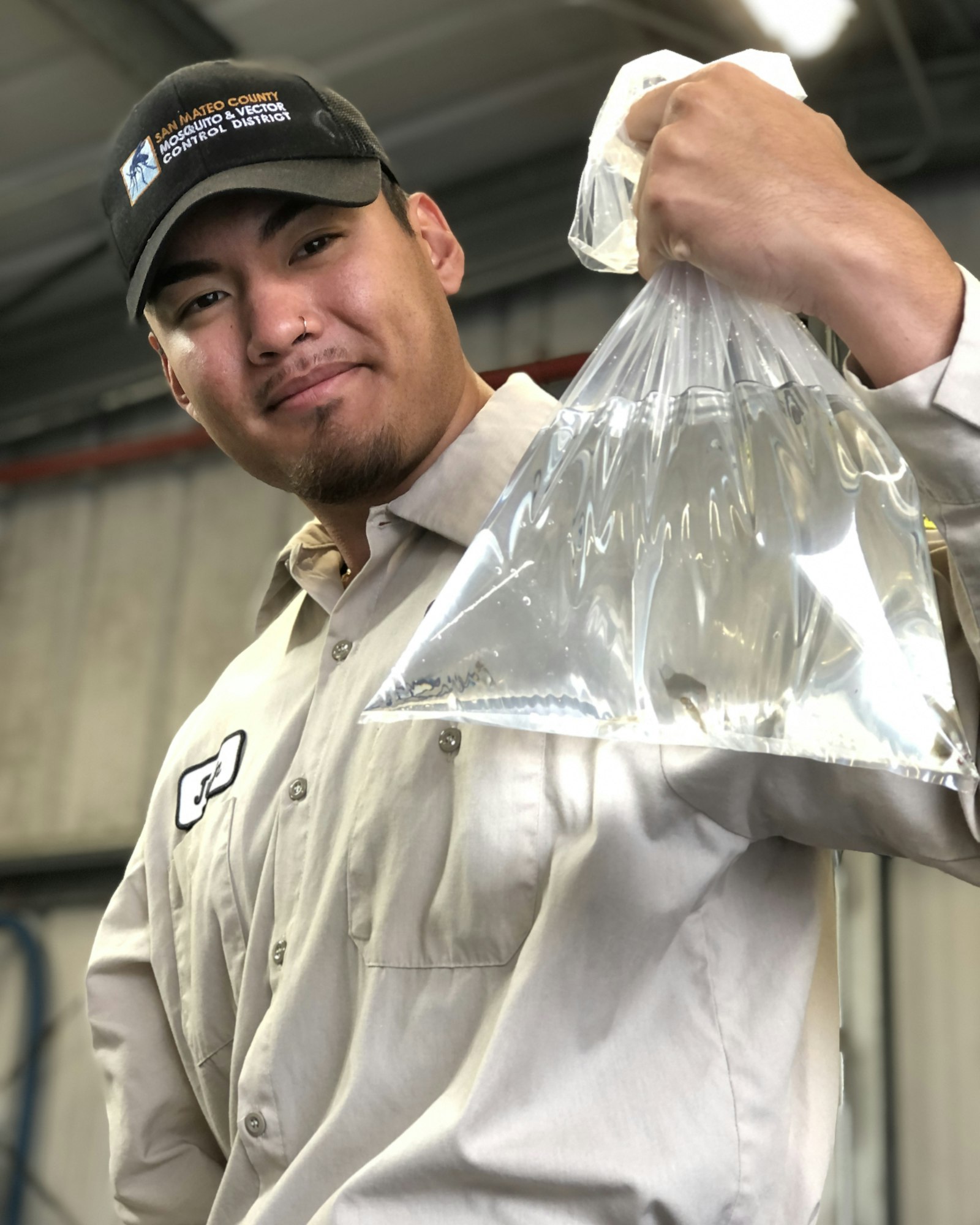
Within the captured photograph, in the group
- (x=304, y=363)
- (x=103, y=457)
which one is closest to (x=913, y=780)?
(x=304, y=363)

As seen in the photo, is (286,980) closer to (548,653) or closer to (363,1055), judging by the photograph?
(363,1055)

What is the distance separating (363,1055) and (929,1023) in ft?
7.28

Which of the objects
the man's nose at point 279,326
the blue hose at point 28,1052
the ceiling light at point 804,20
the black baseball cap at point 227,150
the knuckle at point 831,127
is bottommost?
the blue hose at point 28,1052

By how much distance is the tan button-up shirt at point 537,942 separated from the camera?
775 millimetres

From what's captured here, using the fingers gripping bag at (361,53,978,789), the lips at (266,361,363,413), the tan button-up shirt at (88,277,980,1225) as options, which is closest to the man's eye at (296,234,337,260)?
the lips at (266,361,363,413)

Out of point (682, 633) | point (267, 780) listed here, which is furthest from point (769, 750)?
point (267, 780)

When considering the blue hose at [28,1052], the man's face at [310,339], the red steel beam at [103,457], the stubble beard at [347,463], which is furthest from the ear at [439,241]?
the blue hose at [28,1052]

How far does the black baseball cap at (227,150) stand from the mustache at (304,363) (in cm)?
12

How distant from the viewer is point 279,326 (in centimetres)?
105

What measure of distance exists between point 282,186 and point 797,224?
529 millimetres

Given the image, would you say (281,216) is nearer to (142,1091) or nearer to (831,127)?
(831,127)

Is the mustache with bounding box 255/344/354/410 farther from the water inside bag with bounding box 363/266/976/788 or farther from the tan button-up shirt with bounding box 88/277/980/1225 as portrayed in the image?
Result: the water inside bag with bounding box 363/266/976/788

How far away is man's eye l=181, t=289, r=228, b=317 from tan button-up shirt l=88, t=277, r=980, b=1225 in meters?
0.24

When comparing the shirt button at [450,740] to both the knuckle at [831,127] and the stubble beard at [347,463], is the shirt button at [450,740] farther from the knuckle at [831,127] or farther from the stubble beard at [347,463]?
the knuckle at [831,127]
